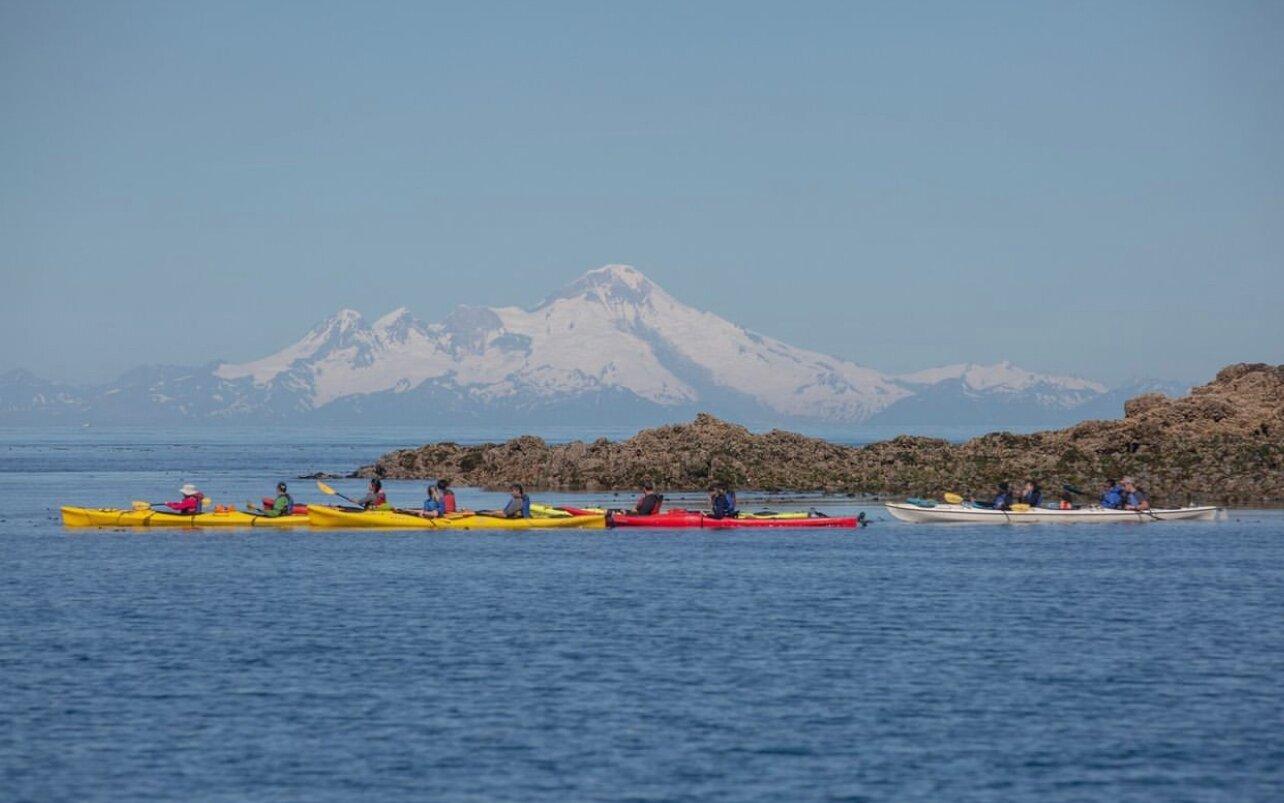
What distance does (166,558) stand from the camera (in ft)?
177

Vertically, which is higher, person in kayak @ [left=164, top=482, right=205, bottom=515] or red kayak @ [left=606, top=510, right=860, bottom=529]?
person in kayak @ [left=164, top=482, right=205, bottom=515]

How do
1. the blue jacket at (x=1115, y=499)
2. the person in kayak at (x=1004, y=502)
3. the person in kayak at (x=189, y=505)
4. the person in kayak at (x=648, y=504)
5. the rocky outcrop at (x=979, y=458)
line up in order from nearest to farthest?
1. the person in kayak at (x=189, y=505)
2. the person in kayak at (x=648, y=504)
3. the blue jacket at (x=1115, y=499)
4. the person in kayak at (x=1004, y=502)
5. the rocky outcrop at (x=979, y=458)

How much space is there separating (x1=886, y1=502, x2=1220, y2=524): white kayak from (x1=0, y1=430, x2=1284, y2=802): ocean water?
1060cm

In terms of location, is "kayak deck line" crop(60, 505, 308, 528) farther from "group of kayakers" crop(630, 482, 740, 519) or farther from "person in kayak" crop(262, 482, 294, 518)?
"group of kayakers" crop(630, 482, 740, 519)

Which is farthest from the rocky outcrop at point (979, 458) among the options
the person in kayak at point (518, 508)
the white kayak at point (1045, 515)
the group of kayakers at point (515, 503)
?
the person in kayak at point (518, 508)

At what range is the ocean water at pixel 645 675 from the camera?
23.0m

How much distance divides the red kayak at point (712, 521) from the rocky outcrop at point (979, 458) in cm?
1991

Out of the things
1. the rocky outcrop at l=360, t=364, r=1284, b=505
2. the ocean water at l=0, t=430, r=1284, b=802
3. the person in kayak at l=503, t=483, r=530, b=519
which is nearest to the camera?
the ocean water at l=0, t=430, r=1284, b=802

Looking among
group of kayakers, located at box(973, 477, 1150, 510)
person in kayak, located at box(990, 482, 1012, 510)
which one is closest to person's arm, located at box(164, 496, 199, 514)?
group of kayakers, located at box(973, 477, 1150, 510)

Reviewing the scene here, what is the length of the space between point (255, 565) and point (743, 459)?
5296cm

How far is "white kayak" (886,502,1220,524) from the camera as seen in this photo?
2569 inches

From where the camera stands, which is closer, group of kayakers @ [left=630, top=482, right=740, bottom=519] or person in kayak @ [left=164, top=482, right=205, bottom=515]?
person in kayak @ [left=164, top=482, right=205, bottom=515]

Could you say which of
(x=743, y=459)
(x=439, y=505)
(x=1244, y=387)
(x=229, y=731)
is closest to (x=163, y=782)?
(x=229, y=731)

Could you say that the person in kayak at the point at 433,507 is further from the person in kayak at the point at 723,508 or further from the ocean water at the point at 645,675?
the person in kayak at the point at 723,508
